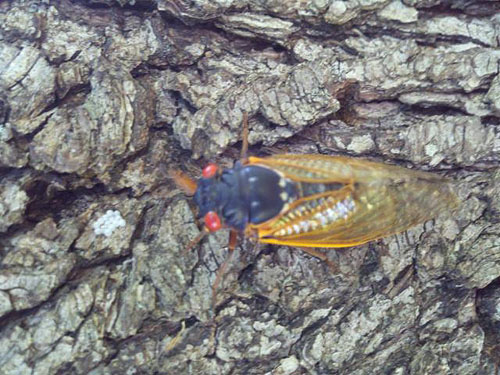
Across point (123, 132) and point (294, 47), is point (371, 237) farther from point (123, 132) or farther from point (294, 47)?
point (123, 132)

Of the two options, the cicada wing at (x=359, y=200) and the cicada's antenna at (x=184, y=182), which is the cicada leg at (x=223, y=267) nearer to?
the cicada wing at (x=359, y=200)

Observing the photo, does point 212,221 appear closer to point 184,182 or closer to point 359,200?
point 184,182

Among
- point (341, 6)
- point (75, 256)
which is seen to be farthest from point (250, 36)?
point (75, 256)

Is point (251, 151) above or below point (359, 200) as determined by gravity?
above

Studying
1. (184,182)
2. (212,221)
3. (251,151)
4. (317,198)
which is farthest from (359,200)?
(184,182)

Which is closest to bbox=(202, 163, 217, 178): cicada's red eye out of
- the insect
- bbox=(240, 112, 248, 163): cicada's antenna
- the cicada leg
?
the insect

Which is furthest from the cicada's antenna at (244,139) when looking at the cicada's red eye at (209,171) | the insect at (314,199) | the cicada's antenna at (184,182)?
the cicada's antenna at (184,182)
